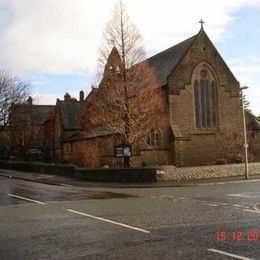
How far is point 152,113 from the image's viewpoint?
133ft

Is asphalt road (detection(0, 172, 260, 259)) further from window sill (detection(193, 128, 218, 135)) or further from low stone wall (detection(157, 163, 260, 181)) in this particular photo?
window sill (detection(193, 128, 218, 135))

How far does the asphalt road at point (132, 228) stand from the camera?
10.3m

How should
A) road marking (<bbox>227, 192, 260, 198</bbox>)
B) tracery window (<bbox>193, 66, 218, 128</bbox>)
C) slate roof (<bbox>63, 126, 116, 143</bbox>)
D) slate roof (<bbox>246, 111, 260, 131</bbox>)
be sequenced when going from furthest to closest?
slate roof (<bbox>246, 111, 260, 131</bbox>) → tracery window (<bbox>193, 66, 218, 128</bbox>) → slate roof (<bbox>63, 126, 116, 143</bbox>) → road marking (<bbox>227, 192, 260, 198</bbox>)

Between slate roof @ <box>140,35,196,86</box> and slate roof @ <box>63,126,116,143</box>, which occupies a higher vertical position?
slate roof @ <box>140,35,196,86</box>

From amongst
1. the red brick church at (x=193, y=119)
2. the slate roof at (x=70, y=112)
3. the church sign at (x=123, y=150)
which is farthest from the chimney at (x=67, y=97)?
the church sign at (x=123, y=150)

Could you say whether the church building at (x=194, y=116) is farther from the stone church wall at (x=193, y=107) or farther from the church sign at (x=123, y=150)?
the church sign at (x=123, y=150)

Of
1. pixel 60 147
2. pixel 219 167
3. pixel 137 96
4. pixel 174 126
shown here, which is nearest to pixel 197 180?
pixel 219 167

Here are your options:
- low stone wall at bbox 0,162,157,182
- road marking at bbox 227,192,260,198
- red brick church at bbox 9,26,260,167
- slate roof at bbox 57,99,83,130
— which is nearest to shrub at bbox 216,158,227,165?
red brick church at bbox 9,26,260,167

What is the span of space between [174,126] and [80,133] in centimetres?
1917

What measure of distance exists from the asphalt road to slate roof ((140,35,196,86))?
92.0ft

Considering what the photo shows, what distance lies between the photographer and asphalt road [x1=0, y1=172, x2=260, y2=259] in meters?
10.3

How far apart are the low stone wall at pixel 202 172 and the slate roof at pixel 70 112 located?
3303 centimetres

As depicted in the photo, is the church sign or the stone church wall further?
the stone church wall

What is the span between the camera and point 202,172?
35656 millimetres
